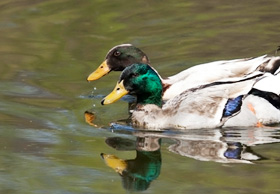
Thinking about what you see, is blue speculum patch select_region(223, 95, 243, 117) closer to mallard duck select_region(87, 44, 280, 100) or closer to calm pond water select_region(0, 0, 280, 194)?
calm pond water select_region(0, 0, 280, 194)

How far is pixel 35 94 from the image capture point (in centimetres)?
1321

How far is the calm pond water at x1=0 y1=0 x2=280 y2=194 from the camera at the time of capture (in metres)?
9.23

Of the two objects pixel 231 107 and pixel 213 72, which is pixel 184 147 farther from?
pixel 213 72

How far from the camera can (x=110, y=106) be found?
12898mm

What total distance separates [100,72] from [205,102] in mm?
2808

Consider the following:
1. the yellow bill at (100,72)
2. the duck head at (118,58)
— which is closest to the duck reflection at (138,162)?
the yellow bill at (100,72)

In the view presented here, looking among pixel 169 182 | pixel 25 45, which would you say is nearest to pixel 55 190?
pixel 169 182

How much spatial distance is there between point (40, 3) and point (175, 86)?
263 inches

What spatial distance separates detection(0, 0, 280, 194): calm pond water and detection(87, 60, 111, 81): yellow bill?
19 cm

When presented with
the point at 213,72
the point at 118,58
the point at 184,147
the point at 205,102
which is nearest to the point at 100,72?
the point at 118,58

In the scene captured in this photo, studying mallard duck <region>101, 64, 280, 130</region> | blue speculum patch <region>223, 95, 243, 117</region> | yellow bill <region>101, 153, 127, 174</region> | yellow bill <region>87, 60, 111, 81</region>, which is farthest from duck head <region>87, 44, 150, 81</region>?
yellow bill <region>101, 153, 127, 174</region>

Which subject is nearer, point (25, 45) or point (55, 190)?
point (55, 190)

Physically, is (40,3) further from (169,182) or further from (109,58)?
(169,182)

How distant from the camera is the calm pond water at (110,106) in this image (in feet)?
30.3
